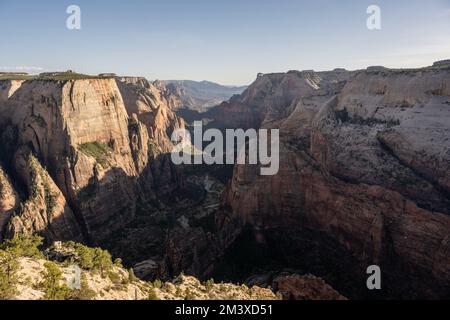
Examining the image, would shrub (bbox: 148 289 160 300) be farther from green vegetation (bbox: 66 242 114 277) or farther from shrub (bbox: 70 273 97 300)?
green vegetation (bbox: 66 242 114 277)

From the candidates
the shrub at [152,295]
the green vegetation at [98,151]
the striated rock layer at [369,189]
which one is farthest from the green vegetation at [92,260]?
the green vegetation at [98,151]

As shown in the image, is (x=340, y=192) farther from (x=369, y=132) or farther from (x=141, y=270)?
(x=141, y=270)

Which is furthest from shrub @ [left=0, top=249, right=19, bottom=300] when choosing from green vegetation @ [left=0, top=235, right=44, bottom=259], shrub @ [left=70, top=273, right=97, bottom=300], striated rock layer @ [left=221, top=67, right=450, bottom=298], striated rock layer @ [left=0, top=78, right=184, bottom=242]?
striated rock layer @ [left=221, top=67, right=450, bottom=298]

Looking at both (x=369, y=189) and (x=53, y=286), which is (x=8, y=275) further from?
(x=369, y=189)

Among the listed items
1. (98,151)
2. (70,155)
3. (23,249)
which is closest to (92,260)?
(23,249)
